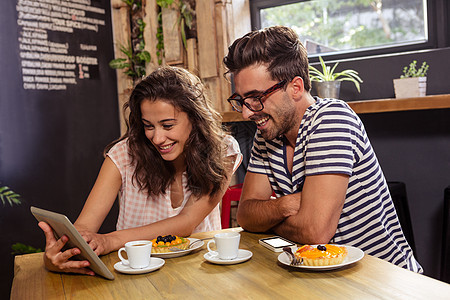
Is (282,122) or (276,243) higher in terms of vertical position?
(282,122)

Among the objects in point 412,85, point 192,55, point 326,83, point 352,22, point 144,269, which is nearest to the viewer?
point 144,269

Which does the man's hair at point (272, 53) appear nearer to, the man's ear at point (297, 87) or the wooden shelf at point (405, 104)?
the man's ear at point (297, 87)

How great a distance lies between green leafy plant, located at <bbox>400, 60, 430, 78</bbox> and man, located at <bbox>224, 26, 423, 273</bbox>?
1.40 metres

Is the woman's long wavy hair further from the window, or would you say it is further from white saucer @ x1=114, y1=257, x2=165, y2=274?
the window

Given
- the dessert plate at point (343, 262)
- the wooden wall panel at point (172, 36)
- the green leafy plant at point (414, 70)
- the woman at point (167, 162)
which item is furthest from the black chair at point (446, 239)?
the wooden wall panel at point (172, 36)

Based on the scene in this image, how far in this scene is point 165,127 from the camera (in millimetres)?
2041

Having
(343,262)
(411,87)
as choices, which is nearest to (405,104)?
(411,87)

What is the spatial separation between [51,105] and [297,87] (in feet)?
8.03

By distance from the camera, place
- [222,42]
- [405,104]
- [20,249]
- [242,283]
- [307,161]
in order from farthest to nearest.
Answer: [222,42], [20,249], [405,104], [307,161], [242,283]

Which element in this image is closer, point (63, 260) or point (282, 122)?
point (63, 260)

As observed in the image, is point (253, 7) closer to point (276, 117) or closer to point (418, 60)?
point (418, 60)

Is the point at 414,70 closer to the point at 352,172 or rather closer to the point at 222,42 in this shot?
the point at 222,42

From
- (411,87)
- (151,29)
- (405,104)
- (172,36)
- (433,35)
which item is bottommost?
(405,104)

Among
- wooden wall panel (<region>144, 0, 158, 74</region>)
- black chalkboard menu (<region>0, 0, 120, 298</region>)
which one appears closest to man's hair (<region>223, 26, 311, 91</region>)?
black chalkboard menu (<region>0, 0, 120, 298</region>)
